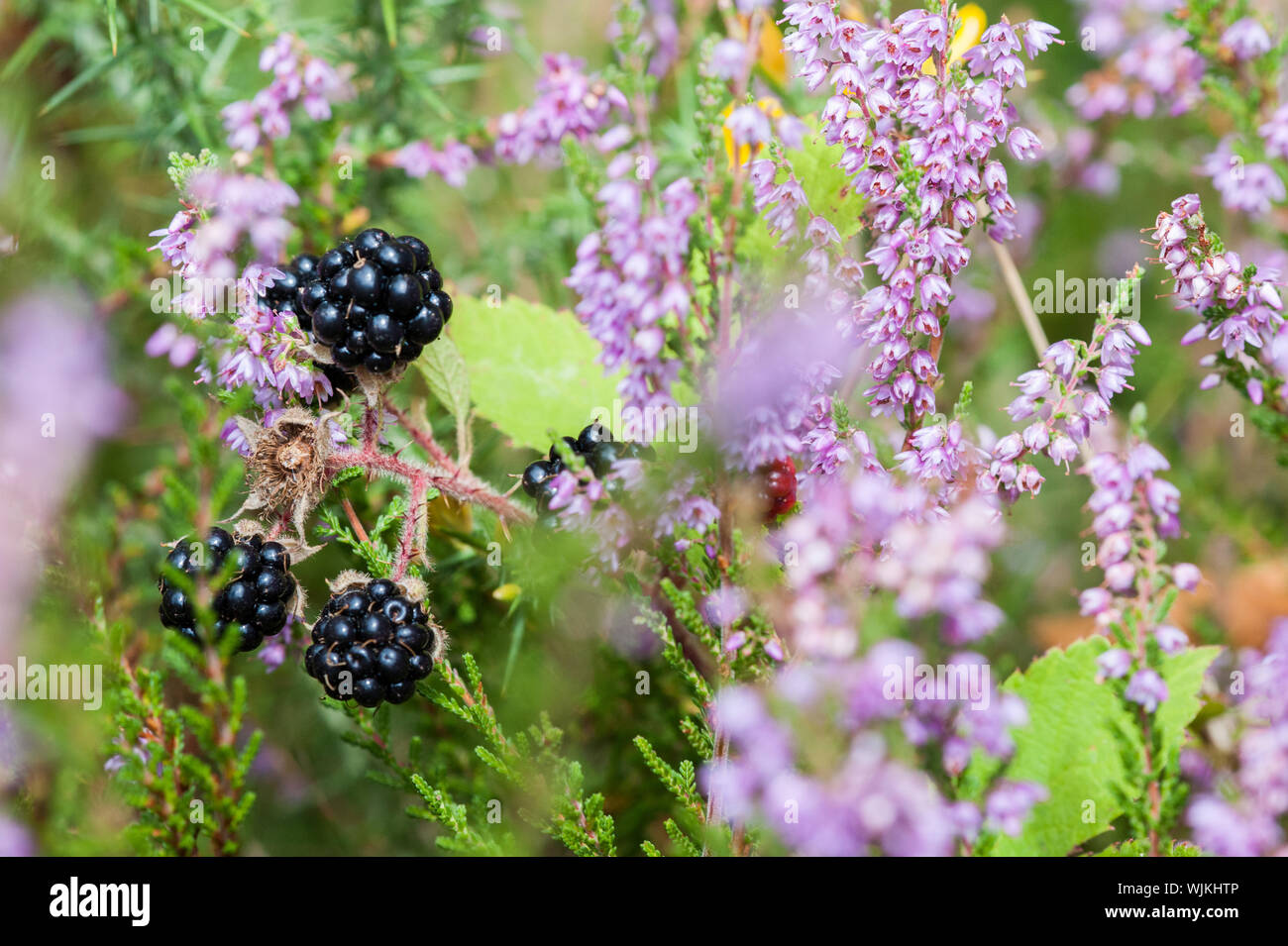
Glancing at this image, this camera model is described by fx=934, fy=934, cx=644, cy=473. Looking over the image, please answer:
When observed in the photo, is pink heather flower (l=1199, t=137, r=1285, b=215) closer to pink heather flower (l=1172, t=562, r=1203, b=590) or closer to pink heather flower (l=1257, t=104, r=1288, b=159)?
pink heather flower (l=1257, t=104, r=1288, b=159)

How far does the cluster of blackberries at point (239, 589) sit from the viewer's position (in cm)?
108

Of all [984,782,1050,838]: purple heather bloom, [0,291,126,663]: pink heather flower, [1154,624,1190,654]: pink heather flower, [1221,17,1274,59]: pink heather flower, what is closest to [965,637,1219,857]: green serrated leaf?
[1154,624,1190,654]: pink heather flower

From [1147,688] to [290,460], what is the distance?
97 cm

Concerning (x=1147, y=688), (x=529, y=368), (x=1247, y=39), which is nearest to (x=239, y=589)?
(x=529, y=368)

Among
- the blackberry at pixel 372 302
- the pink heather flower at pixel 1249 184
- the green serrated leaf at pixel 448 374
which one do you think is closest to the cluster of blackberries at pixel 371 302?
the blackberry at pixel 372 302

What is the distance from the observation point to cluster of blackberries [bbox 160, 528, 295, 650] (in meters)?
1.08

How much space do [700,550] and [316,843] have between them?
3.82ft

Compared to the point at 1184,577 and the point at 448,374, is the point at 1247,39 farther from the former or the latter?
the point at 448,374

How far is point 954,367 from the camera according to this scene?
2256 mm

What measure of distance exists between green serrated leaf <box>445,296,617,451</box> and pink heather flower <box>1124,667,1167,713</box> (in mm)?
783

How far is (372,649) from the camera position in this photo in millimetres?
1052
